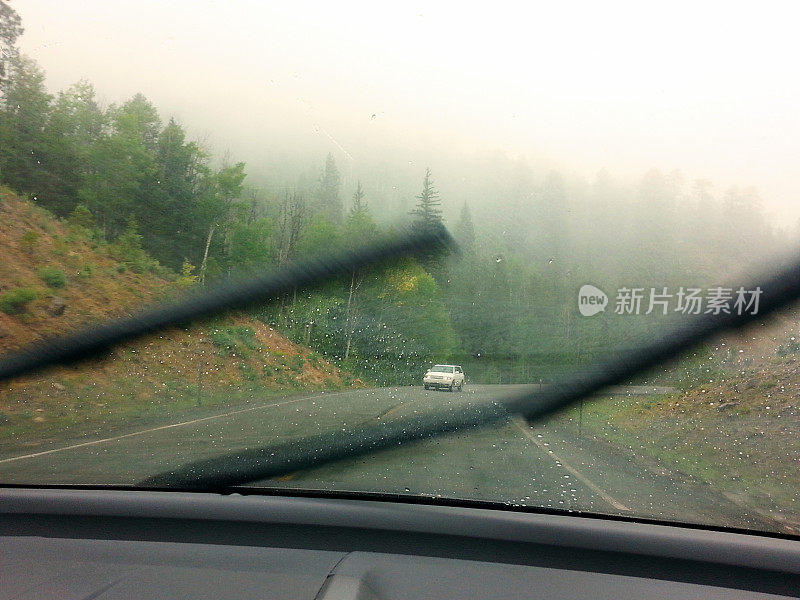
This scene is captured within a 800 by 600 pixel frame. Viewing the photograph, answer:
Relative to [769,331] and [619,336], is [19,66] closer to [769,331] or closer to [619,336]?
[619,336]

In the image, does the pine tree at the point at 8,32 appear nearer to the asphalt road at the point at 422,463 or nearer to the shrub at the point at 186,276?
the shrub at the point at 186,276

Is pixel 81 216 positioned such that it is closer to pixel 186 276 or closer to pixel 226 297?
pixel 186 276

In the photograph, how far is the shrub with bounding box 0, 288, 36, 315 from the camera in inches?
314

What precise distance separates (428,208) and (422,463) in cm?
256

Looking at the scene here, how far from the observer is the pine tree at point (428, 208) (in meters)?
6.54

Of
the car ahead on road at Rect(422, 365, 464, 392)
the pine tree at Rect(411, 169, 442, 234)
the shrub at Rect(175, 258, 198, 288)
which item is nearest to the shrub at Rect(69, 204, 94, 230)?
the shrub at Rect(175, 258, 198, 288)

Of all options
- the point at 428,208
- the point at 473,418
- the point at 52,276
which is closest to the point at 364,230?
the point at 428,208

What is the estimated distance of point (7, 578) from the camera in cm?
348

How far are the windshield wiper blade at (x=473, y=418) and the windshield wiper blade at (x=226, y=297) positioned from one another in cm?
183

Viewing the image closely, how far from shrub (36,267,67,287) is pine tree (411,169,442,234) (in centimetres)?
446

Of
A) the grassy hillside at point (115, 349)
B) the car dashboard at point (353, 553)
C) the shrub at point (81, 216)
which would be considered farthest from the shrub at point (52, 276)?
the car dashboard at point (353, 553)

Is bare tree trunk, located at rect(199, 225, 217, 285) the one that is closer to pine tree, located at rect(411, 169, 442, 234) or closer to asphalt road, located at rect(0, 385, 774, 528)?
asphalt road, located at rect(0, 385, 774, 528)

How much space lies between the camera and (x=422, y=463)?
6098 millimetres

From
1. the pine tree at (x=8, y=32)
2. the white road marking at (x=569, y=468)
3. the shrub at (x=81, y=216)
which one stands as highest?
the pine tree at (x=8, y=32)
